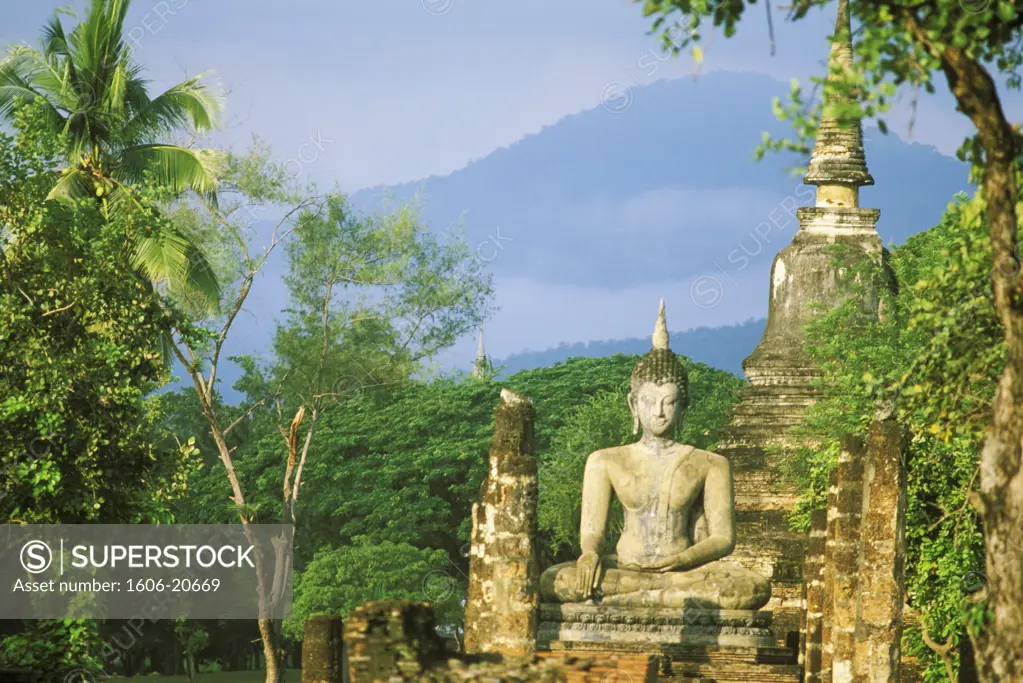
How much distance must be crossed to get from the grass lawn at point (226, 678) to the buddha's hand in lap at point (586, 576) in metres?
33.7

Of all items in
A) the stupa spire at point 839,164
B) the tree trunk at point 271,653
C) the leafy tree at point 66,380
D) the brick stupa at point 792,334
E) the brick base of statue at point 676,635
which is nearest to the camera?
the brick base of statue at point 676,635

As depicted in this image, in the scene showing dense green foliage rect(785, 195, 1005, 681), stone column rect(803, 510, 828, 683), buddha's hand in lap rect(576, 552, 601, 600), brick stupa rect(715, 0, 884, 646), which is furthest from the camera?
brick stupa rect(715, 0, 884, 646)

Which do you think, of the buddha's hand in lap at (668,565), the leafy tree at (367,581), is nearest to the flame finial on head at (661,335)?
the buddha's hand in lap at (668,565)

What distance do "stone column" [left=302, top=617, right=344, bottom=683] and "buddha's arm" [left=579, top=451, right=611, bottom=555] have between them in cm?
301

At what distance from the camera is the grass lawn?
175 ft

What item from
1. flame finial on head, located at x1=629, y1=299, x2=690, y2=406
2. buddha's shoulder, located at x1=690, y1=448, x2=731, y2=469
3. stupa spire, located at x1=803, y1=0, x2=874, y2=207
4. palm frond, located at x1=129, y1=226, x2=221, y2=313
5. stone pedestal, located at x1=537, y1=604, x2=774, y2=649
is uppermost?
stupa spire, located at x1=803, y1=0, x2=874, y2=207

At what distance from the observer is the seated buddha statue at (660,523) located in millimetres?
20344

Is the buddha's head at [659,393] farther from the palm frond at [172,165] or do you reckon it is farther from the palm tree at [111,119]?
the palm frond at [172,165]

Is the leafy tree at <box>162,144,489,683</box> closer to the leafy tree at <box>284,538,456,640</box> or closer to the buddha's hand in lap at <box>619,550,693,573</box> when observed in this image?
the leafy tree at <box>284,538,456,640</box>

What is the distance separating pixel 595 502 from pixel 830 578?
9.64 ft

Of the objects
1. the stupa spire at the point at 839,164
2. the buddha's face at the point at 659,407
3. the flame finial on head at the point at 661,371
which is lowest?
the buddha's face at the point at 659,407

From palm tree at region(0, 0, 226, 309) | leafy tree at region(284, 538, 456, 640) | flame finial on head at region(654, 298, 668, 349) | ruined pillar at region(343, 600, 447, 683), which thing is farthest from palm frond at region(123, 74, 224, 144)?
ruined pillar at region(343, 600, 447, 683)

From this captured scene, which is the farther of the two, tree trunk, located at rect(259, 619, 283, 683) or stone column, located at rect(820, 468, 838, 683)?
tree trunk, located at rect(259, 619, 283, 683)

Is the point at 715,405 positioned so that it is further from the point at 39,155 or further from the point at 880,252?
the point at 39,155
